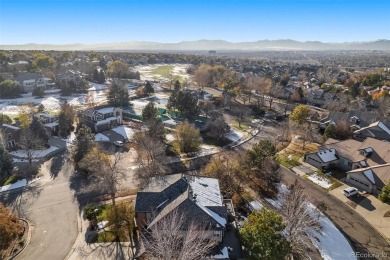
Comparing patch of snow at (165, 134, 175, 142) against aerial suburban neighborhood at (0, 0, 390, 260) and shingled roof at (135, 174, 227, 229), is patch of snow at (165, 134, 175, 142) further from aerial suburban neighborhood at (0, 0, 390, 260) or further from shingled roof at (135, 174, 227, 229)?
shingled roof at (135, 174, 227, 229)

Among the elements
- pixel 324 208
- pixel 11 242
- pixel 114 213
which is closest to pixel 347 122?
pixel 324 208

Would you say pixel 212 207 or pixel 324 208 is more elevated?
pixel 212 207

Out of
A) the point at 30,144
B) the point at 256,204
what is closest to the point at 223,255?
the point at 256,204

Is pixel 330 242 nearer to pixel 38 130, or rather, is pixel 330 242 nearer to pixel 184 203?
pixel 184 203

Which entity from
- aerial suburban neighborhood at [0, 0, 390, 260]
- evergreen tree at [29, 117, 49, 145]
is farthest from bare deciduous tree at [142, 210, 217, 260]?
evergreen tree at [29, 117, 49, 145]

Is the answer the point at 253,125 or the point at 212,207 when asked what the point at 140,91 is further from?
the point at 212,207

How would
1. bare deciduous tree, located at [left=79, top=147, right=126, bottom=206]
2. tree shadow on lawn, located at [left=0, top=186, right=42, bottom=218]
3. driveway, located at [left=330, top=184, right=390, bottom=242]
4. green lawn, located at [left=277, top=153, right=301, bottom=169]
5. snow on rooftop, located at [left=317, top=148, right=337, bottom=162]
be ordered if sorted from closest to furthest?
1. driveway, located at [left=330, top=184, right=390, bottom=242]
2. bare deciduous tree, located at [left=79, top=147, right=126, bottom=206]
3. tree shadow on lawn, located at [left=0, top=186, right=42, bottom=218]
4. snow on rooftop, located at [left=317, top=148, right=337, bottom=162]
5. green lawn, located at [left=277, top=153, right=301, bottom=169]
